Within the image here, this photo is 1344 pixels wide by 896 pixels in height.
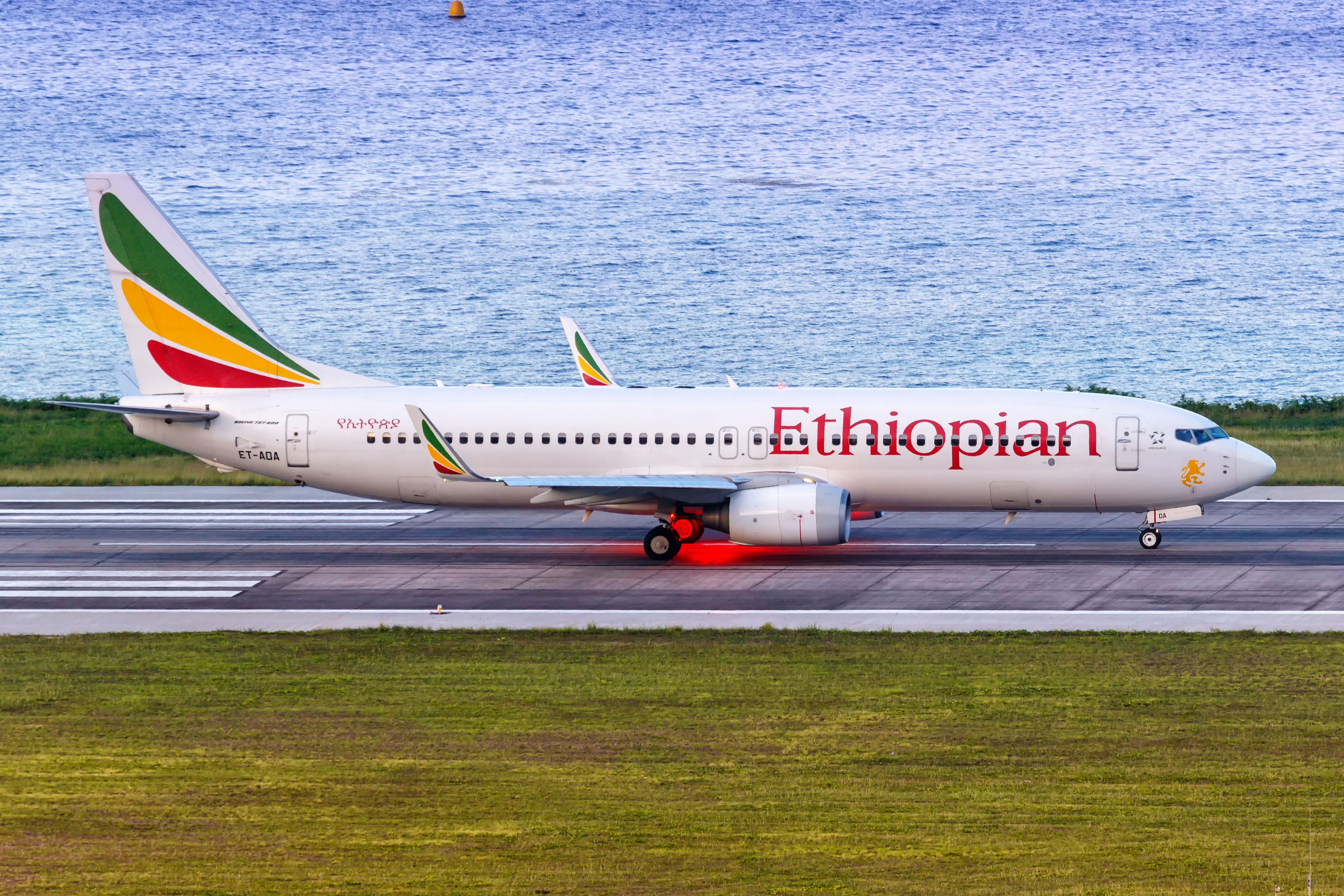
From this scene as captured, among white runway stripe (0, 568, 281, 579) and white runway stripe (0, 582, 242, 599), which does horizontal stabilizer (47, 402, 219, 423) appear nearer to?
white runway stripe (0, 568, 281, 579)

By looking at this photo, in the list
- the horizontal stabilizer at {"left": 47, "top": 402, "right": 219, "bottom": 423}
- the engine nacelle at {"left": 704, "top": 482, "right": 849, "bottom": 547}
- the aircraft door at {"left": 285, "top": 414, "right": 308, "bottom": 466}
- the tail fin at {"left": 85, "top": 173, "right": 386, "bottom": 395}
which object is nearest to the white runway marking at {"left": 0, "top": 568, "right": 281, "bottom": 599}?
the aircraft door at {"left": 285, "top": 414, "right": 308, "bottom": 466}

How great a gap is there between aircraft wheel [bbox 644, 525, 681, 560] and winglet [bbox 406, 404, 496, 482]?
13.1 feet

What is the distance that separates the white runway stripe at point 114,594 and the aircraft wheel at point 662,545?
9.06 m

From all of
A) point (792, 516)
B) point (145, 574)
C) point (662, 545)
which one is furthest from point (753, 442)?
point (145, 574)

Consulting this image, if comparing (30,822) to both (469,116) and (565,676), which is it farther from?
(469,116)

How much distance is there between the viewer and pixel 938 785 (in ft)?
64.3

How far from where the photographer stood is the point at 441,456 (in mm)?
34125

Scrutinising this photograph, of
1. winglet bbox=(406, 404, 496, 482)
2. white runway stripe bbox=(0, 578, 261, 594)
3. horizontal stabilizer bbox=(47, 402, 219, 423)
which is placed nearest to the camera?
winglet bbox=(406, 404, 496, 482)

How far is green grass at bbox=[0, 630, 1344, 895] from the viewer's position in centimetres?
1683

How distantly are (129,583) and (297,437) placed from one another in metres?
5.13

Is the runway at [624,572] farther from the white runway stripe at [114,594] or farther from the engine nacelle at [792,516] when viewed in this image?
the engine nacelle at [792,516]

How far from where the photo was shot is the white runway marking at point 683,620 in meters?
29.6

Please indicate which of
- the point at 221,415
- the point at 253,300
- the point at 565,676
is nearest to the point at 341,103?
the point at 253,300

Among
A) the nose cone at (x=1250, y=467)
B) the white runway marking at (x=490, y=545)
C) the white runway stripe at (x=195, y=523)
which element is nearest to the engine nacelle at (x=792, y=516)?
the white runway marking at (x=490, y=545)
